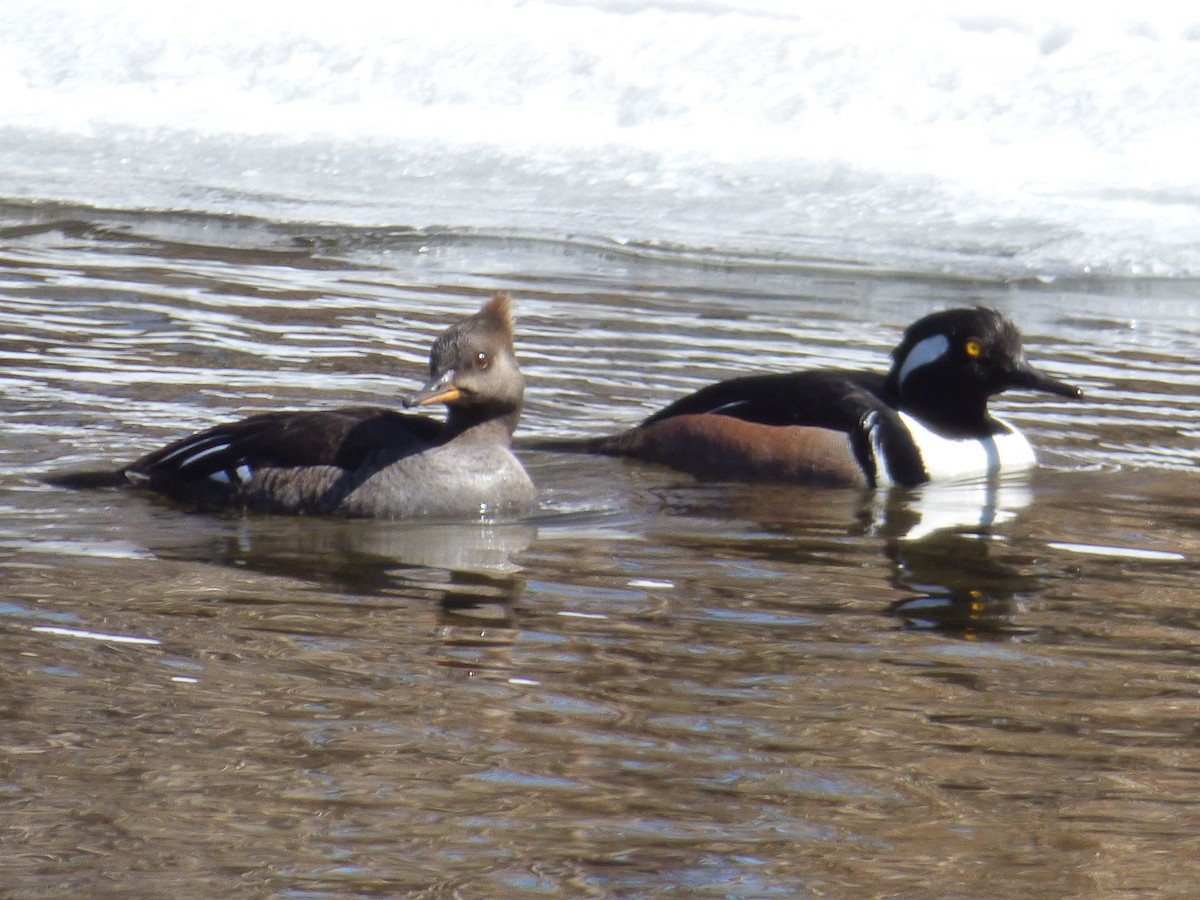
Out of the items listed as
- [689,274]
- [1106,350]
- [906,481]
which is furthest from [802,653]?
[689,274]

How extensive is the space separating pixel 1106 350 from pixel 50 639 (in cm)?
599

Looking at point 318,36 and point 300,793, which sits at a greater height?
point 318,36

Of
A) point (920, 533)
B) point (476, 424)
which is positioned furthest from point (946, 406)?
point (476, 424)

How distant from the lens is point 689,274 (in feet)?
36.1

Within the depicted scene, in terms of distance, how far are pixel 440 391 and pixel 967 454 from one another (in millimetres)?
2184

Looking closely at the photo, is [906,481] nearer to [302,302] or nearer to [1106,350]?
[1106,350]

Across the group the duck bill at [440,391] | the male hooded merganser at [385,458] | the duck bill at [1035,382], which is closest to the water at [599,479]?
the male hooded merganser at [385,458]

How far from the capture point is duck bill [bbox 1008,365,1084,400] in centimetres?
760

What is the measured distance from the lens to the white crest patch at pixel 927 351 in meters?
7.72

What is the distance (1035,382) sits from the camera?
302 inches

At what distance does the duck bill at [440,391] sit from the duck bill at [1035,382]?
2.36 metres

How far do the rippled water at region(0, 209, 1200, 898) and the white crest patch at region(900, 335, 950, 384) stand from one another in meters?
0.57

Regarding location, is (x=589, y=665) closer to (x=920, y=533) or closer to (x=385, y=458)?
(x=385, y=458)

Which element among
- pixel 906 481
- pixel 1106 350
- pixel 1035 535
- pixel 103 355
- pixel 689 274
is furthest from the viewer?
pixel 689 274
